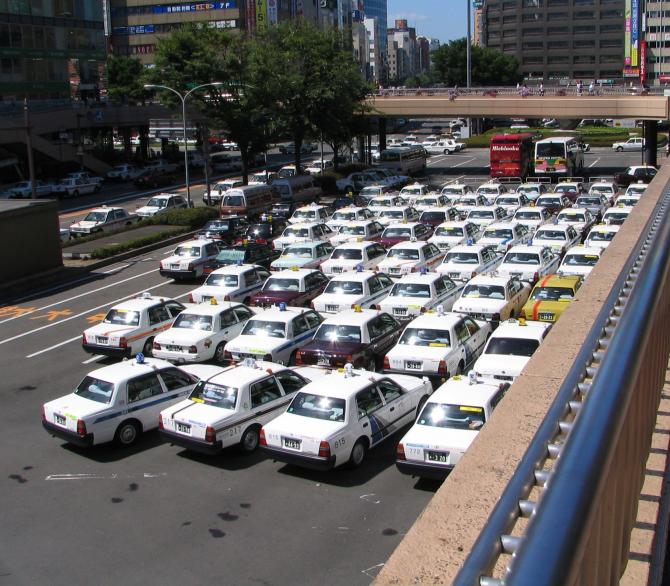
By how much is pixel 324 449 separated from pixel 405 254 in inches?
576

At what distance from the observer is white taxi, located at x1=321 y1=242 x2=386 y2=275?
27438 millimetres

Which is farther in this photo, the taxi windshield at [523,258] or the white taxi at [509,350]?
the taxi windshield at [523,258]

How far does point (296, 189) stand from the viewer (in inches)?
1837

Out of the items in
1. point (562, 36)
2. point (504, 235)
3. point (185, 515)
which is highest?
point (562, 36)

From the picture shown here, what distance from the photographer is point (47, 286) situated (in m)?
31.8

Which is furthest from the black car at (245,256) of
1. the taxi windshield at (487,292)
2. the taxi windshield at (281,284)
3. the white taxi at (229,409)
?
the white taxi at (229,409)

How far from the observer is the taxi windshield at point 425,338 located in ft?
58.0

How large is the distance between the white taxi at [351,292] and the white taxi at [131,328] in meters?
3.71

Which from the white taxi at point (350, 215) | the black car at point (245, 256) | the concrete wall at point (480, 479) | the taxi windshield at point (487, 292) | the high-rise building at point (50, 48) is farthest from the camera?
the high-rise building at point (50, 48)

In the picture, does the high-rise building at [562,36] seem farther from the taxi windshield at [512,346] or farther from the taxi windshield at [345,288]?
the taxi windshield at [512,346]

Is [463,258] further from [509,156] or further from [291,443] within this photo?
[509,156]

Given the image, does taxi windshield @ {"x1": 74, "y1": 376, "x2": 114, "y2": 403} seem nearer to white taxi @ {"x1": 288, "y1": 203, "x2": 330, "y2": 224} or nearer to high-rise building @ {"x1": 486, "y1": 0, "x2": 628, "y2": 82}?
white taxi @ {"x1": 288, "y1": 203, "x2": 330, "y2": 224}

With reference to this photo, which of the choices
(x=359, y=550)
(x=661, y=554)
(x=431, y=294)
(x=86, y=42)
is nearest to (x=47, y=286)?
(x=431, y=294)

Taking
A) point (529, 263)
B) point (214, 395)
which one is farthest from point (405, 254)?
point (214, 395)
